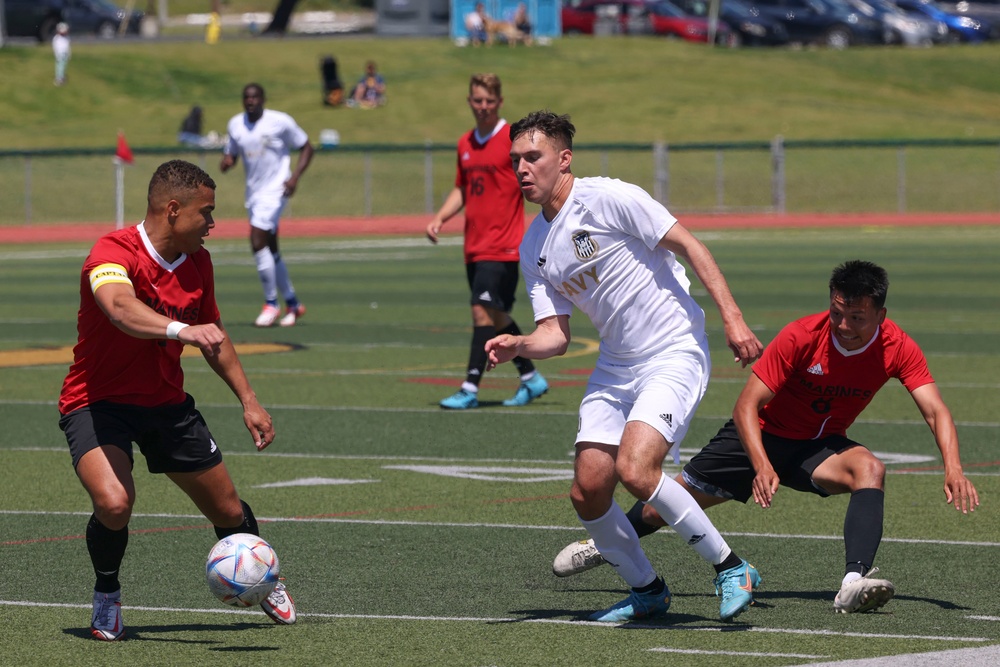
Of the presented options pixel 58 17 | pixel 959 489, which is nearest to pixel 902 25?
pixel 58 17

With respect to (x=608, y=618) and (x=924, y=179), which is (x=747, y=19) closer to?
(x=924, y=179)

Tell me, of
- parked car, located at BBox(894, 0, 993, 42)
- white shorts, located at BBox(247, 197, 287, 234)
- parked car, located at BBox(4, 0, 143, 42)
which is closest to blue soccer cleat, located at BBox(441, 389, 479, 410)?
white shorts, located at BBox(247, 197, 287, 234)

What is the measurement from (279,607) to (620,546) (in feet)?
4.49

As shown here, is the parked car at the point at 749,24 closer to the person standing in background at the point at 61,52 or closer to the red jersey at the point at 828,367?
the person standing in background at the point at 61,52

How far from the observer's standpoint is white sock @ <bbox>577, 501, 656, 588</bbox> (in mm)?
6934

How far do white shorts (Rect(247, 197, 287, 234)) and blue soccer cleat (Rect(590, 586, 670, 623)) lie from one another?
12.1 m

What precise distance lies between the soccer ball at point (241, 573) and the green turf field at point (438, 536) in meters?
0.19

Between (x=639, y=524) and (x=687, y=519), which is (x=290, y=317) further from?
(x=687, y=519)

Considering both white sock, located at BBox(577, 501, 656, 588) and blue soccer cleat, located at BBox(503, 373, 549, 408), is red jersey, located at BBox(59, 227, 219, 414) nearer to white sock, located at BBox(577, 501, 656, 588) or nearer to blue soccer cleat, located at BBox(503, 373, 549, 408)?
white sock, located at BBox(577, 501, 656, 588)

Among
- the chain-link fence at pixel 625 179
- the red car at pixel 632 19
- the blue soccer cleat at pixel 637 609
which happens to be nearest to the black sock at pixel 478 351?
the blue soccer cleat at pixel 637 609

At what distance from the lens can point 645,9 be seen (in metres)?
65.3

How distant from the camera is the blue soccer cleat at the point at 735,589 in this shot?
22.0 feet

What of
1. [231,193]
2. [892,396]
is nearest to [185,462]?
[892,396]

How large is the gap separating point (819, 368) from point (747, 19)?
2258 inches
